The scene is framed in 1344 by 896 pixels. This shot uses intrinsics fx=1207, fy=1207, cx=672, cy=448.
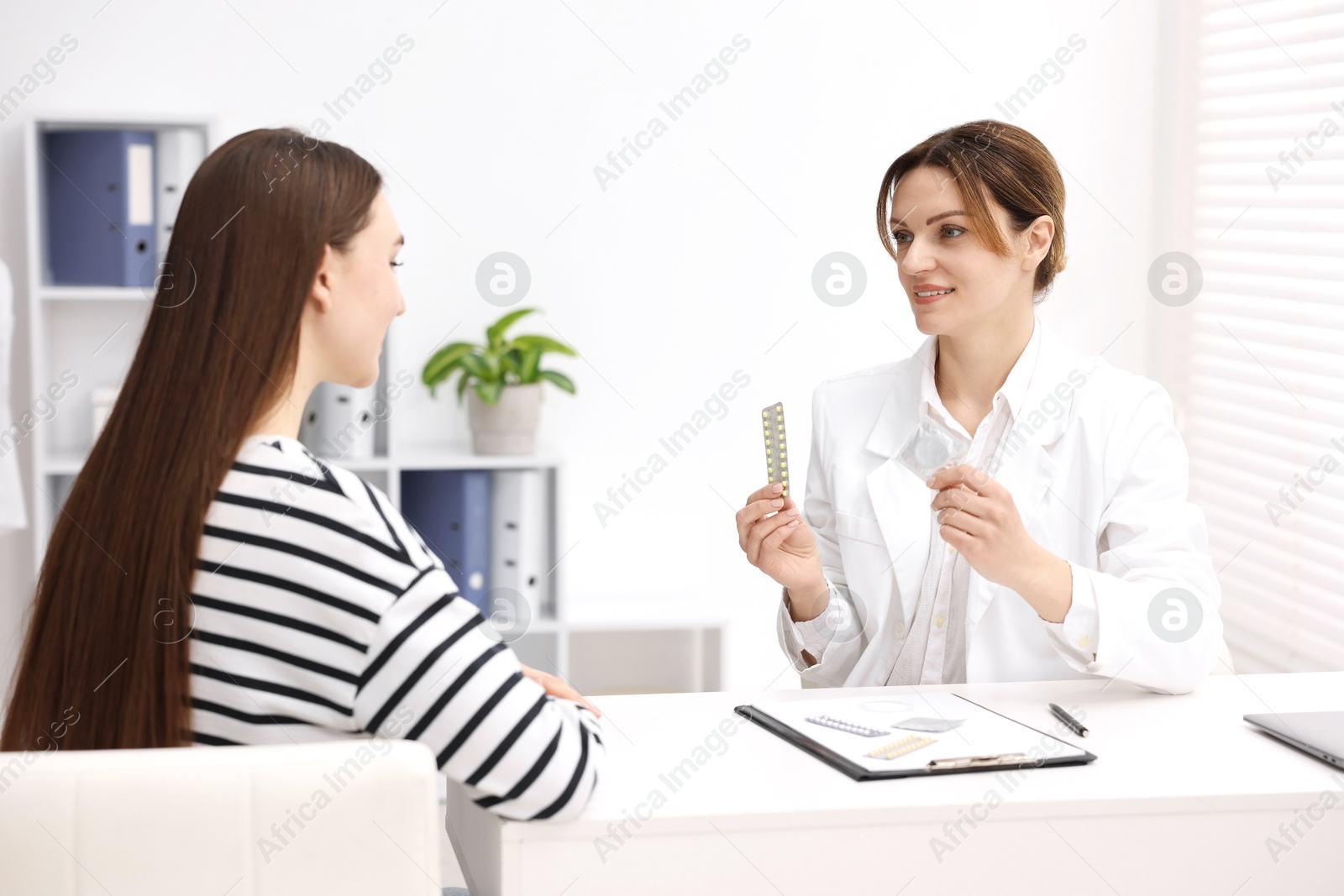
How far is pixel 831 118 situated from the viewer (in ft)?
11.8

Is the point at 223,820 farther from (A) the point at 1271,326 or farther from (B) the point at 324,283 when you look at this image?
(A) the point at 1271,326

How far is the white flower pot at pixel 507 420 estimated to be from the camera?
327cm

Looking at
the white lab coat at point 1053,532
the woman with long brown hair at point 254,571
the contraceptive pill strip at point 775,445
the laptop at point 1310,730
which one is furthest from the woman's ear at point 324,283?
the laptop at point 1310,730

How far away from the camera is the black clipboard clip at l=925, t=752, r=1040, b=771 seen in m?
1.29

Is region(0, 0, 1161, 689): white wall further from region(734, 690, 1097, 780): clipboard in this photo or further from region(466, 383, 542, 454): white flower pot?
region(734, 690, 1097, 780): clipboard

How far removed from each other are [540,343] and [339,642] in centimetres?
232

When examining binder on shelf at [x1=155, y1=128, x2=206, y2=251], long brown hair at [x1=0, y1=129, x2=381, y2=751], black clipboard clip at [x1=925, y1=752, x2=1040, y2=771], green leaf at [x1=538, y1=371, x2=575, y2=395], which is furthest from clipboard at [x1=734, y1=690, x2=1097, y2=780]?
binder on shelf at [x1=155, y1=128, x2=206, y2=251]

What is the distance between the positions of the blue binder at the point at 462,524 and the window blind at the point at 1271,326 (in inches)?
80.3

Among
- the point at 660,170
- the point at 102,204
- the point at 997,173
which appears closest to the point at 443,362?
the point at 660,170

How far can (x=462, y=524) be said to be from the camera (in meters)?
3.28

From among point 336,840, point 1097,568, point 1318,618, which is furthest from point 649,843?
point 1318,618

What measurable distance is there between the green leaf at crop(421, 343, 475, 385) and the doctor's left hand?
6.49 feet

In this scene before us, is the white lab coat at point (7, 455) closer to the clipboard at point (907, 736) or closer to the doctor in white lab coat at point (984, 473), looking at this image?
the doctor in white lab coat at point (984, 473)

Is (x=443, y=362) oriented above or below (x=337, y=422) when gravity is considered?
above
